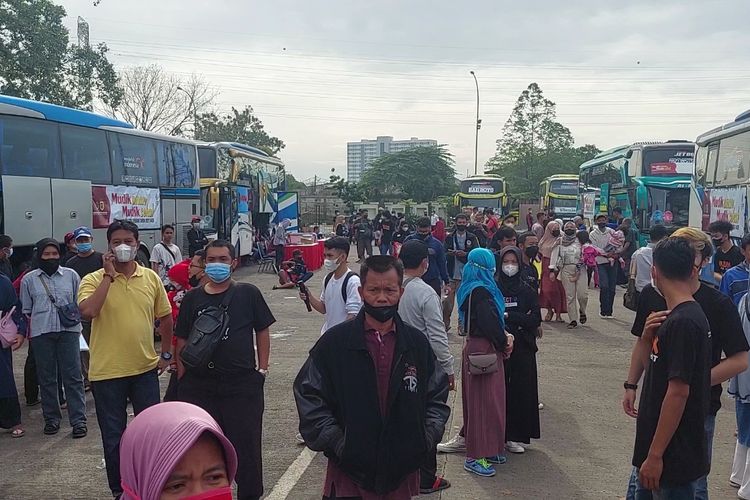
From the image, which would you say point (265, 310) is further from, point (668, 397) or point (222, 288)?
point (668, 397)

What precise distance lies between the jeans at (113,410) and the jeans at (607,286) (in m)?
9.43

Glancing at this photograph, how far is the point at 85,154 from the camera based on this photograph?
13.4m

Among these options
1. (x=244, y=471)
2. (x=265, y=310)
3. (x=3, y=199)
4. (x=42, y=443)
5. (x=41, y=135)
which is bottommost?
(x=42, y=443)

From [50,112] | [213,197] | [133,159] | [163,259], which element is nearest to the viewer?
[163,259]

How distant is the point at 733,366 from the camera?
3432 mm

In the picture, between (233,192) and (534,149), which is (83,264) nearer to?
(233,192)

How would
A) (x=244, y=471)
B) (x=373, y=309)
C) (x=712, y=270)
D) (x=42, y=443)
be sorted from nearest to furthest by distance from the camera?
(x=373, y=309) → (x=244, y=471) → (x=42, y=443) → (x=712, y=270)

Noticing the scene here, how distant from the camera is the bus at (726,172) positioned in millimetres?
12242

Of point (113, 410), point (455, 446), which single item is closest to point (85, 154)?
point (113, 410)

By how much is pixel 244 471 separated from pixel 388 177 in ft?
157

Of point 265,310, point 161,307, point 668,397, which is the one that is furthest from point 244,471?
→ point 668,397

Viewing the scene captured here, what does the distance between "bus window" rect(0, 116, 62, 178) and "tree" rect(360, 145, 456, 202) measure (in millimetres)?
39216

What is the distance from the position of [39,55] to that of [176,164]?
9784 mm

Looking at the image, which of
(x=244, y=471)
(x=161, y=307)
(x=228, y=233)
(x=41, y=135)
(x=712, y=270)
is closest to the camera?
(x=244, y=471)
